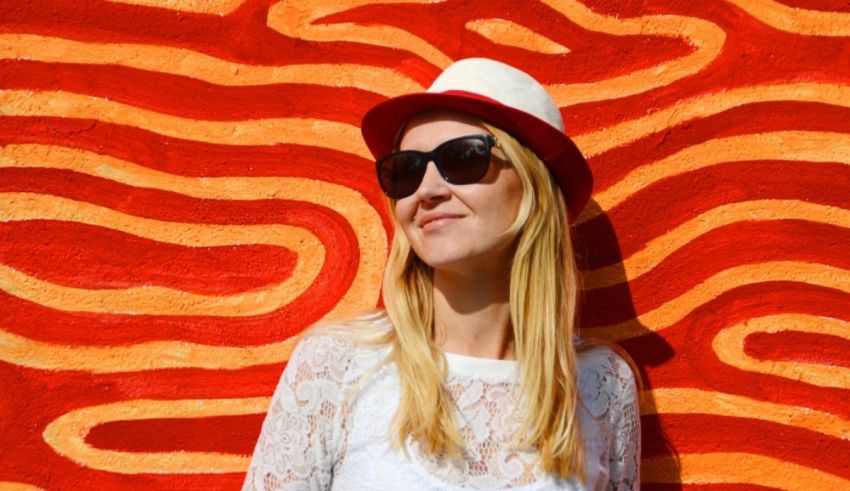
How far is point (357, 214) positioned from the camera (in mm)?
2473

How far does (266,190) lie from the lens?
8.01ft

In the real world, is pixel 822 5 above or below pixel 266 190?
above

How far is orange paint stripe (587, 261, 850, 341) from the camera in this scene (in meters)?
2.51

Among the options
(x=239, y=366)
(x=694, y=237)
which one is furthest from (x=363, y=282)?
(x=694, y=237)

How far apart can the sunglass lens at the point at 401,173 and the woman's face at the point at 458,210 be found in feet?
0.06

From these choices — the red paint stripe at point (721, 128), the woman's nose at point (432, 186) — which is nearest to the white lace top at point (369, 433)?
the woman's nose at point (432, 186)

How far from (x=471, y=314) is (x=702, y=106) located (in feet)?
3.33

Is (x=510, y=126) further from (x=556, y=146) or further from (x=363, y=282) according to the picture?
(x=363, y=282)

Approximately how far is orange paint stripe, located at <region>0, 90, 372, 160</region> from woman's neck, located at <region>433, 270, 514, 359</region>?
586mm

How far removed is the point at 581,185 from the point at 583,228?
1.47 ft

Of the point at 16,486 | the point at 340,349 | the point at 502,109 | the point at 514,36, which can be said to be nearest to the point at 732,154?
the point at 514,36

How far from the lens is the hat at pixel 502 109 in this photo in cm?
195

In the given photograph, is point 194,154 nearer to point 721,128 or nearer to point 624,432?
point 624,432

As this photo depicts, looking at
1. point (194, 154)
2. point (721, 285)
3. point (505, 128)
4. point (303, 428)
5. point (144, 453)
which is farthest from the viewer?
point (721, 285)
